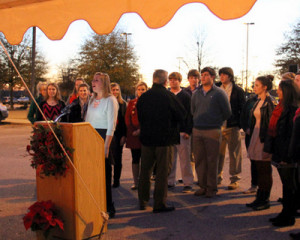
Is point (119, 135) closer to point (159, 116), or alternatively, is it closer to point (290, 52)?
point (159, 116)

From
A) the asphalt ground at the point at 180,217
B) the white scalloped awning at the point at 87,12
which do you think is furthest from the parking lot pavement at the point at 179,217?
the white scalloped awning at the point at 87,12

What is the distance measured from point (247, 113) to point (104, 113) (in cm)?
265

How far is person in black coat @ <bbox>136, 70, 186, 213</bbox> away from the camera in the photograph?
15.9ft

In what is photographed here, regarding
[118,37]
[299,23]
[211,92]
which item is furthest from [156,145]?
[299,23]

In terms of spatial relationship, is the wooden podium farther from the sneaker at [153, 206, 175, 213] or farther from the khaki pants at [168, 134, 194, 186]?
the khaki pants at [168, 134, 194, 186]

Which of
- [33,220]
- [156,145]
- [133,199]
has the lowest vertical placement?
[133,199]

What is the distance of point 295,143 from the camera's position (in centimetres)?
382

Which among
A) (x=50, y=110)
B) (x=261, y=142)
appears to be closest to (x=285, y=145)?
(x=261, y=142)

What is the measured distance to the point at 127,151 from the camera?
1058 cm

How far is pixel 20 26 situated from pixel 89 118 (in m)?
1.73

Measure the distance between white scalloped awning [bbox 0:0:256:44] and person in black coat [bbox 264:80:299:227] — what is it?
1473mm

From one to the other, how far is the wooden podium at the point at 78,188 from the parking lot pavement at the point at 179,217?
16.0 inches

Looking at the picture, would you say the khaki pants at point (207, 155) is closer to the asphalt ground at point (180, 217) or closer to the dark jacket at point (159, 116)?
the asphalt ground at point (180, 217)

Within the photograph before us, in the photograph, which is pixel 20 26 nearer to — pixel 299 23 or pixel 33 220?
pixel 33 220
